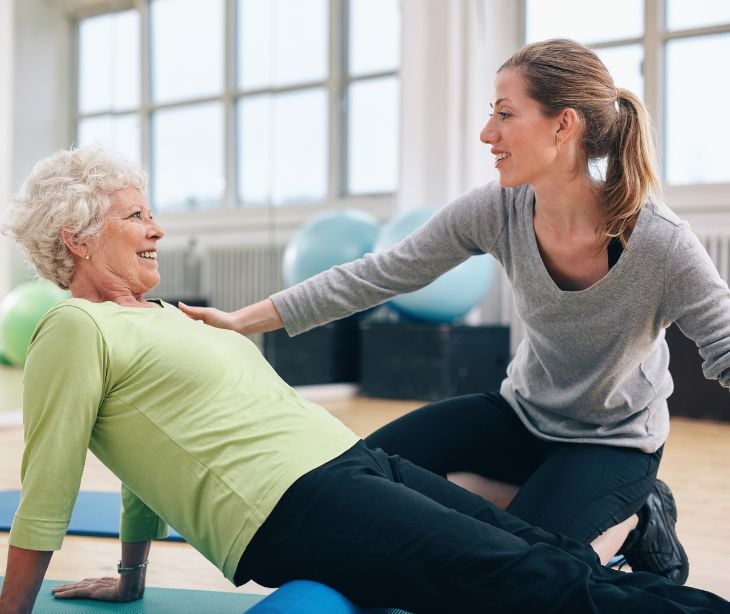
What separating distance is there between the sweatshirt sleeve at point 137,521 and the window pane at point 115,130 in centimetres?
267

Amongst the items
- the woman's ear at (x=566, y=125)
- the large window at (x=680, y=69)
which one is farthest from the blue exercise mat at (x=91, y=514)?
the large window at (x=680, y=69)

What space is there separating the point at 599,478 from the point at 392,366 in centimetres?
326

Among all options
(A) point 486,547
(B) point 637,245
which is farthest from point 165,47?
(A) point 486,547

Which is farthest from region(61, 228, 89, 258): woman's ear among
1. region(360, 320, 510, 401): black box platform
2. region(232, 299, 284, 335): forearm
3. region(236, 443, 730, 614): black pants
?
region(360, 320, 510, 401): black box platform

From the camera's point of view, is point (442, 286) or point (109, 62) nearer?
point (109, 62)

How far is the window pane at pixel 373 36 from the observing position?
17.8 ft

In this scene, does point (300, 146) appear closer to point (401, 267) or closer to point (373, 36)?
point (373, 36)

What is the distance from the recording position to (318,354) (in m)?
5.11

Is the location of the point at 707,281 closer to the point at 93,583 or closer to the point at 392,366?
the point at 93,583

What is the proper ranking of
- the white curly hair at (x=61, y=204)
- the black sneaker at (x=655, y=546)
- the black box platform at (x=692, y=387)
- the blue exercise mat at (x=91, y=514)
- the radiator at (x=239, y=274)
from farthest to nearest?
1. the radiator at (x=239, y=274)
2. the black box platform at (x=692, y=387)
3. the blue exercise mat at (x=91, y=514)
4. the black sneaker at (x=655, y=546)
5. the white curly hair at (x=61, y=204)

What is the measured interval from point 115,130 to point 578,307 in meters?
2.97

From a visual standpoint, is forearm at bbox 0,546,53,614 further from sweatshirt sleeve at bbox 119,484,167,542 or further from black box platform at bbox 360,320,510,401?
black box platform at bbox 360,320,510,401

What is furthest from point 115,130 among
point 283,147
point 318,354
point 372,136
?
point 372,136

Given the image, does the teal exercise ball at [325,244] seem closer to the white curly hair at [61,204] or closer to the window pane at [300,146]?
the window pane at [300,146]
